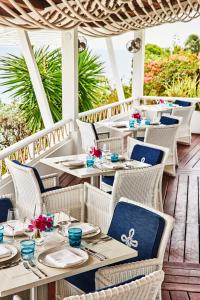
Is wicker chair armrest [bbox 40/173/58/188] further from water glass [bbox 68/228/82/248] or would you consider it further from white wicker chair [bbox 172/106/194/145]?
white wicker chair [bbox 172/106/194/145]

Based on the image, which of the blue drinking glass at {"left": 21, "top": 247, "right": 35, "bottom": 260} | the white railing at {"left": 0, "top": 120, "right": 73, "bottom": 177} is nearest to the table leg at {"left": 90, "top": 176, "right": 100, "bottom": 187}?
the white railing at {"left": 0, "top": 120, "right": 73, "bottom": 177}

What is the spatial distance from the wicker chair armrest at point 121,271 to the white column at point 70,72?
4.85m

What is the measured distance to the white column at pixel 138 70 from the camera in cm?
1065

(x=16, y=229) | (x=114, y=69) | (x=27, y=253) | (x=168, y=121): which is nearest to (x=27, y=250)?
(x=27, y=253)

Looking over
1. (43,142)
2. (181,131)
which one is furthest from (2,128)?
(181,131)

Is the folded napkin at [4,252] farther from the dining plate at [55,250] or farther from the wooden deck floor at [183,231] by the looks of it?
the wooden deck floor at [183,231]

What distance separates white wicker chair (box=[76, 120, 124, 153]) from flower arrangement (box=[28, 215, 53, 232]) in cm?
345

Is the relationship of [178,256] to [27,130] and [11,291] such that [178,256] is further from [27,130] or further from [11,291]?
[27,130]

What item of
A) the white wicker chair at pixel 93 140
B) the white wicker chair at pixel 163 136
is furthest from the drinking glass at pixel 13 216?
the white wicker chair at pixel 163 136

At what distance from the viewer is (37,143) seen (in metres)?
6.64

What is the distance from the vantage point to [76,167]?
16.4 ft

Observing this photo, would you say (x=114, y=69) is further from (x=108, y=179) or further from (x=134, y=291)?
(x=134, y=291)

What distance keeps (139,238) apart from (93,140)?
368cm

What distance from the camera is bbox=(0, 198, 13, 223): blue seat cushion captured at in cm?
359
